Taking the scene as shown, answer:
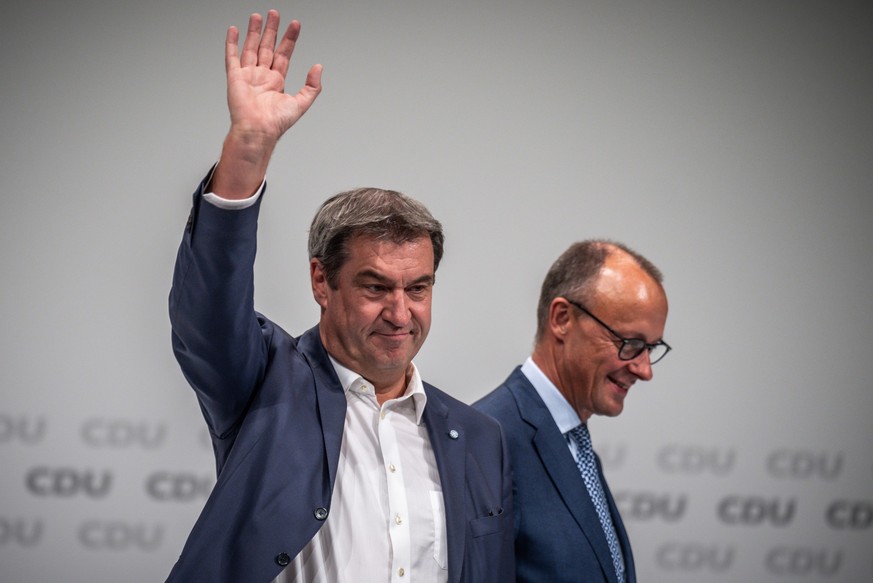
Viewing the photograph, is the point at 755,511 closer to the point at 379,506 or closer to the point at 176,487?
the point at 176,487

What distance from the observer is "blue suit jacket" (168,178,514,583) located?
1.52 m

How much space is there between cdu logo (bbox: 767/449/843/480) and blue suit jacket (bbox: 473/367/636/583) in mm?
1449

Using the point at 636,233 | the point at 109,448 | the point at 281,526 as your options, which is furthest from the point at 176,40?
the point at 281,526

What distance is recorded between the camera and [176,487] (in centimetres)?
300

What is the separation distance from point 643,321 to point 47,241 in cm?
182

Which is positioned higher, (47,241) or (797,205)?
(797,205)

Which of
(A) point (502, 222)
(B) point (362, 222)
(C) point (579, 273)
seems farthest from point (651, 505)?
(B) point (362, 222)

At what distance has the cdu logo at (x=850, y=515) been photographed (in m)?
3.61

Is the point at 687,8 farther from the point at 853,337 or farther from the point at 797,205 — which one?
the point at 853,337

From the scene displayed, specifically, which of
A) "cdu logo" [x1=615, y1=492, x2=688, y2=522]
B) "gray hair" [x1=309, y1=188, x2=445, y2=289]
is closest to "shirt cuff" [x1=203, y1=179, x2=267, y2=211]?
"gray hair" [x1=309, y1=188, x2=445, y2=289]

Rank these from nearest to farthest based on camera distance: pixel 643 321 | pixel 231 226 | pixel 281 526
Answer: pixel 231 226 < pixel 281 526 < pixel 643 321

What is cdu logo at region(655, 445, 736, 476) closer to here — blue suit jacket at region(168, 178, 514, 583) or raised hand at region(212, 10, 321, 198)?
blue suit jacket at region(168, 178, 514, 583)

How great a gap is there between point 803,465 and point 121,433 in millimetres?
2428

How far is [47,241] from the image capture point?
2.94 m
